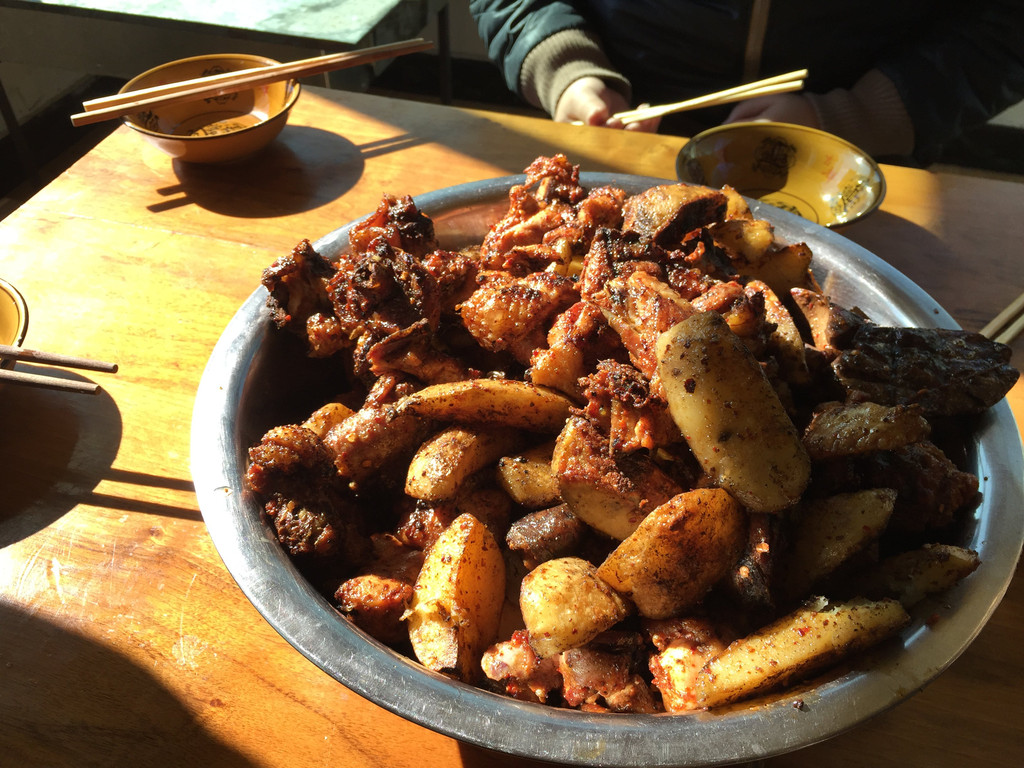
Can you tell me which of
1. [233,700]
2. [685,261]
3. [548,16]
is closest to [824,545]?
[685,261]

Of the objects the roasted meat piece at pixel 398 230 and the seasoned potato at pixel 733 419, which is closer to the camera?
the seasoned potato at pixel 733 419

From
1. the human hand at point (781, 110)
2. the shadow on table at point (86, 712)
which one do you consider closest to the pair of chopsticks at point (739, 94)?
the human hand at point (781, 110)

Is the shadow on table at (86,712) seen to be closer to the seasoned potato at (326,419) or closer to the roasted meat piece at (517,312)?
the seasoned potato at (326,419)

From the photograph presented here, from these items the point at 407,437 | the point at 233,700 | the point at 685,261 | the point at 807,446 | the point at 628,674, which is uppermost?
the point at 685,261

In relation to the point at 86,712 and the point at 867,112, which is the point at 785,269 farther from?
the point at 867,112

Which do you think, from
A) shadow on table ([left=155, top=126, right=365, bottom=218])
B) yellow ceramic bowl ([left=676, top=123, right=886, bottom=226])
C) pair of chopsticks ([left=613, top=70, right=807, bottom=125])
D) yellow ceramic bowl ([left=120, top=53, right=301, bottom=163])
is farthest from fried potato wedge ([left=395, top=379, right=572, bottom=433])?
pair of chopsticks ([left=613, top=70, right=807, bottom=125])

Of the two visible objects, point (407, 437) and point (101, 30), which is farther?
point (101, 30)

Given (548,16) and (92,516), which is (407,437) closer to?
(92,516)
